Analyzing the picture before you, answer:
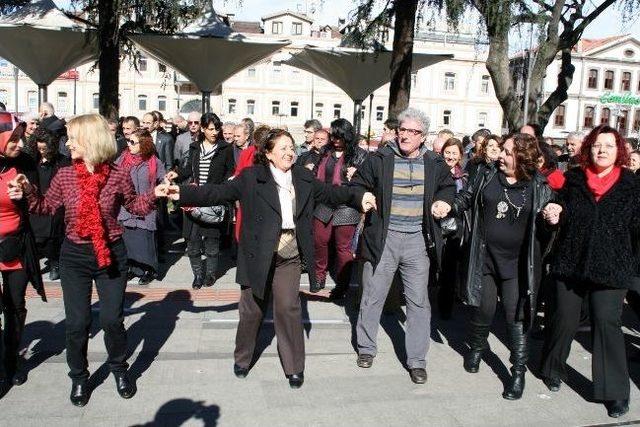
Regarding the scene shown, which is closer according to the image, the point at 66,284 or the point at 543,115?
the point at 66,284

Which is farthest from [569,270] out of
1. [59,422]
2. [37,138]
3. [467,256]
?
[37,138]

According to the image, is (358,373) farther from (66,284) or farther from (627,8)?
(627,8)

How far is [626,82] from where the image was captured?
2985 inches

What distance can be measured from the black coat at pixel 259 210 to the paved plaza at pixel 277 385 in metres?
0.82

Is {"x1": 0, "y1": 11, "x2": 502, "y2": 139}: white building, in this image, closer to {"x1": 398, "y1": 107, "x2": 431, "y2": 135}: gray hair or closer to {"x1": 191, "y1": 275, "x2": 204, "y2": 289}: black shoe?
{"x1": 191, "y1": 275, "x2": 204, "y2": 289}: black shoe

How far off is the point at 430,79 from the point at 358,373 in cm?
6802

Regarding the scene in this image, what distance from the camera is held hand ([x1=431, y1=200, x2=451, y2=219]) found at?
16.0 ft

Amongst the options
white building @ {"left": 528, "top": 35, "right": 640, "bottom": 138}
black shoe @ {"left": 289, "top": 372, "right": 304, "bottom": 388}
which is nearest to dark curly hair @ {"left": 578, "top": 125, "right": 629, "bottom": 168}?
black shoe @ {"left": 289, "top": 372, "right": 304, "bottom": 388}

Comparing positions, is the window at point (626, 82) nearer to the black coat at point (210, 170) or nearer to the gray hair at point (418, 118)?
the black coat at point (210, 170)

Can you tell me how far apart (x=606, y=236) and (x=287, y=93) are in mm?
63497

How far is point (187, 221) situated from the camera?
307 inches

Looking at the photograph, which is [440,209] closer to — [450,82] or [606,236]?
[606,236]

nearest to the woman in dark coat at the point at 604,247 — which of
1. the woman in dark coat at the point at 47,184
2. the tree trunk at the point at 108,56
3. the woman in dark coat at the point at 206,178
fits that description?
the woman in dark coat at the point at 206,178

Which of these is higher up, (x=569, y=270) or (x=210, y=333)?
(x=569, y=270)
